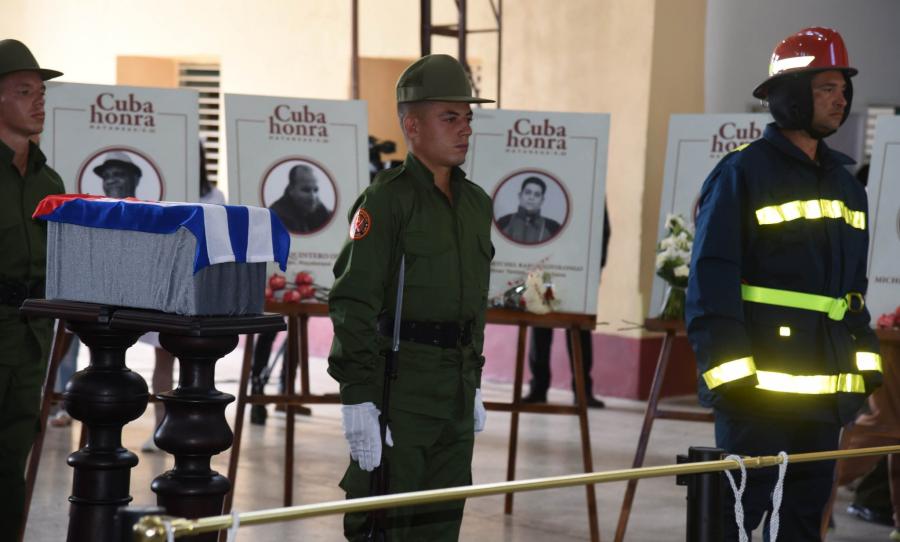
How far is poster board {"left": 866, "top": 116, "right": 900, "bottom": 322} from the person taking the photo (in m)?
5.00

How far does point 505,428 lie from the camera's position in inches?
300

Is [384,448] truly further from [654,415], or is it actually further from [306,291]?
[306,291]

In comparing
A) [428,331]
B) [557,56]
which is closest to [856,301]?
[428,331]

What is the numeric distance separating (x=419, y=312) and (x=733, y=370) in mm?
755

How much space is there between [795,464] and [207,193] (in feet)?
12.0

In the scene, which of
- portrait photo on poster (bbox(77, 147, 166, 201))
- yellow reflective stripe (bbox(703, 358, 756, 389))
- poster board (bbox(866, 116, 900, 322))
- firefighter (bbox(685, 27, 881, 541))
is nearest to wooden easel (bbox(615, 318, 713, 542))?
poster board (bbox(866, 116, 900, 322))

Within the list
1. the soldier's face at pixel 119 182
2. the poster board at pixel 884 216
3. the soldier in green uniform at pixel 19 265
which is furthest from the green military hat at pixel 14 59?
the poster board at pixel 884 216

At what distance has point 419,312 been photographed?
3102 mm

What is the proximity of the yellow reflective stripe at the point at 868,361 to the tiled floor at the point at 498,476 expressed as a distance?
69.1 inches

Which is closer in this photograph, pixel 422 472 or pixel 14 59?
pixel 422 472

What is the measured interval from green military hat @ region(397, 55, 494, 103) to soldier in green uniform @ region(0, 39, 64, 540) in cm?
119

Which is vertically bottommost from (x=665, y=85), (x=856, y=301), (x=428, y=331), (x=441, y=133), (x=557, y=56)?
(x=428, y=331)

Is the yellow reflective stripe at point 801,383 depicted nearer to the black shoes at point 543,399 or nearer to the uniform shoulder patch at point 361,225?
the uniform shoulder patch at point 361,225

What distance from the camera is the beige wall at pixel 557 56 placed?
28.5ft
